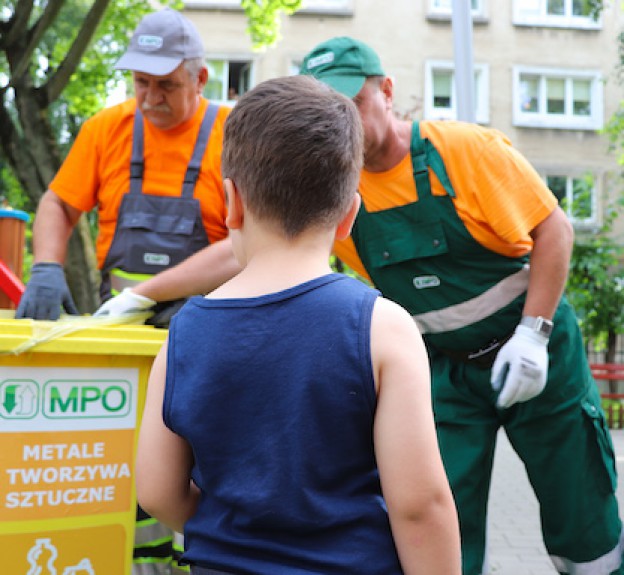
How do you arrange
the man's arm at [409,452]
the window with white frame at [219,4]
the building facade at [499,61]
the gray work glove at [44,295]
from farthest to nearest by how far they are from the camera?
the building facade at [499,61] → the window with white frame at [219,4] → the gray work glove at [44,295] → the man's arm at [409,452]

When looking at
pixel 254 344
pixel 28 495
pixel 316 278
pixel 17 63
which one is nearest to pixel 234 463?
pixel 254 344

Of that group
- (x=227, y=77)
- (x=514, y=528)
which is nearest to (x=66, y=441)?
(x=514, y=528)

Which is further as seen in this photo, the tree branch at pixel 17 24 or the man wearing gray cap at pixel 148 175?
the tree branch at pixel 17 24

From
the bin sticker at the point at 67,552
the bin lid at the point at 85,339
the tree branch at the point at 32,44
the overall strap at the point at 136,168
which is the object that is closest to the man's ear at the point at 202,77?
the overall strap at the point at 136,168

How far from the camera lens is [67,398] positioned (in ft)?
7.78

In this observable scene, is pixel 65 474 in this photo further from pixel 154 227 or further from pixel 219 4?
pixel 219 4

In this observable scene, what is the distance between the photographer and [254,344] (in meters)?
1.43

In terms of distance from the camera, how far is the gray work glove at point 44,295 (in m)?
2.93

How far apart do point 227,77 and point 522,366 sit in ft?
69.8

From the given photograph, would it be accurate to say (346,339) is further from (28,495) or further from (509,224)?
(509,224)

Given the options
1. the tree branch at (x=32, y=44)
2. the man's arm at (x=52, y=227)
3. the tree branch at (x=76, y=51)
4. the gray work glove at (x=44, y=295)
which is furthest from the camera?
the tree branch at (x=32, y=44)

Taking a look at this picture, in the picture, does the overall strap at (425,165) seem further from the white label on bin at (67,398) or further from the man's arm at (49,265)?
the man's arm at (49,265)

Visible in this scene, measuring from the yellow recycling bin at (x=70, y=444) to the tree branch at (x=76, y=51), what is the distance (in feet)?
26.3

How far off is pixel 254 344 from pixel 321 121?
367 millimetres
